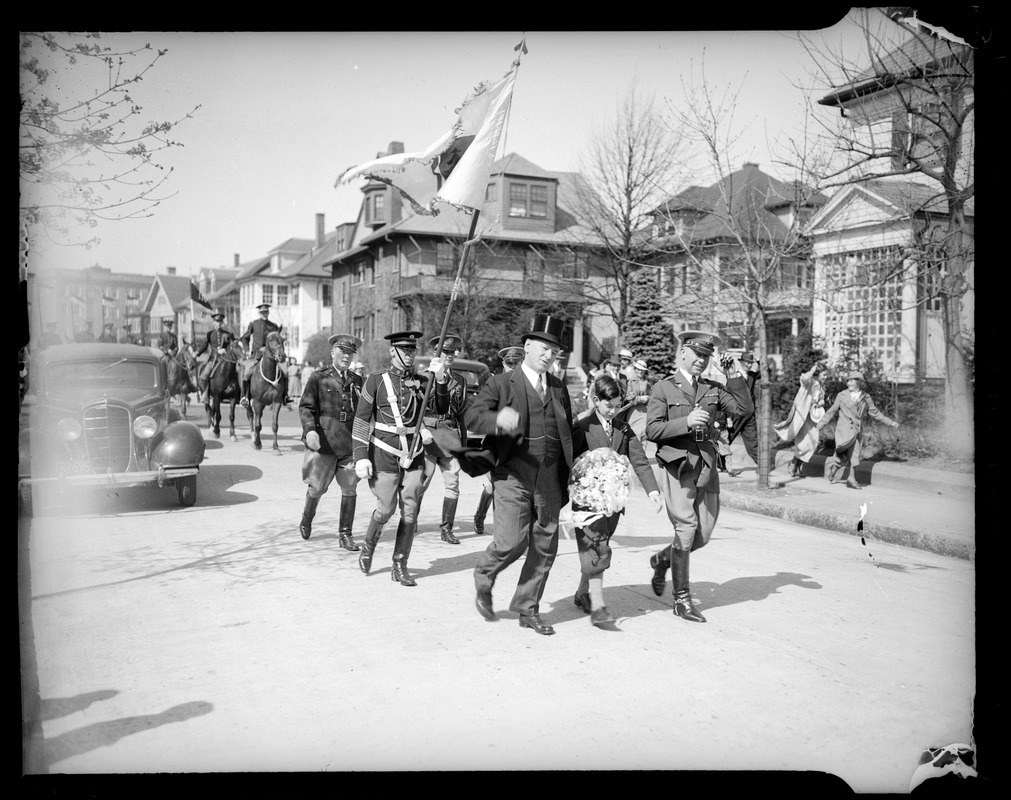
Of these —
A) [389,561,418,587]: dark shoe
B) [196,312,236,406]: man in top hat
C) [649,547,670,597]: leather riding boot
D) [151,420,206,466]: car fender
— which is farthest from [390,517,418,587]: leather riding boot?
[196,312,236,406]: man in top hat

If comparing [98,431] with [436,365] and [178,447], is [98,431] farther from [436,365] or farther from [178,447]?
[436,365]

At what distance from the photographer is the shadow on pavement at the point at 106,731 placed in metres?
4.25

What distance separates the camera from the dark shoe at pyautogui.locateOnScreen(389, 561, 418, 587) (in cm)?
709

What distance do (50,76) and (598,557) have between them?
15.1ft

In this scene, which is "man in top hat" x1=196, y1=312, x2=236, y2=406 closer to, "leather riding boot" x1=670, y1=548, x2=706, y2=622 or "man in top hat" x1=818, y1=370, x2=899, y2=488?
"man in top hat" x1=818, y1=370, x2=899, y2=488

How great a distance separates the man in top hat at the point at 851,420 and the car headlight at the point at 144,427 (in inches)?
368

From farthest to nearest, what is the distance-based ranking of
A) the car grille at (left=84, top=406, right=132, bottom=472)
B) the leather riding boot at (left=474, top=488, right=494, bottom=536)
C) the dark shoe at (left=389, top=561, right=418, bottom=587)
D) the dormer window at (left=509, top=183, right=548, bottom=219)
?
the dormer window at (left=509, top=183, right=548, bottom=219) → the car grille at (left=84, top=406, right=132, bottom=472) → the leather riding boot at (left=474, top=488, right=494, bottom=536) → the dark shoe at (left=389, top=561, right=418, bottom=587)

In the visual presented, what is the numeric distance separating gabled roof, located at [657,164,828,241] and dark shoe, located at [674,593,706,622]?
8.08m

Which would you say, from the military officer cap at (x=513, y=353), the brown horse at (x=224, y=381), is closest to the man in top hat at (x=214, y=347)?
the brown horse at (x=224, y=381)

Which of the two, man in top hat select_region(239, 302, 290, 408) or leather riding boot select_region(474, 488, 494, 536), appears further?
man in top hat select_region(239, 302, 290, 408)

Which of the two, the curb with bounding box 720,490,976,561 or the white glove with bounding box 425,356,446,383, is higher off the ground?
the white glove with bounding box 425,356,446,383

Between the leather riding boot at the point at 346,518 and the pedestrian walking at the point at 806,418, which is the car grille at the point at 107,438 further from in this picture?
the pedestrian walking at the point at 806,418

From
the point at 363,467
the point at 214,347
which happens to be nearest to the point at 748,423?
the point at 363,467

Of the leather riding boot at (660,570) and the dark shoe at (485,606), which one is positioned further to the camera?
the leather riding boot at (660,570)
